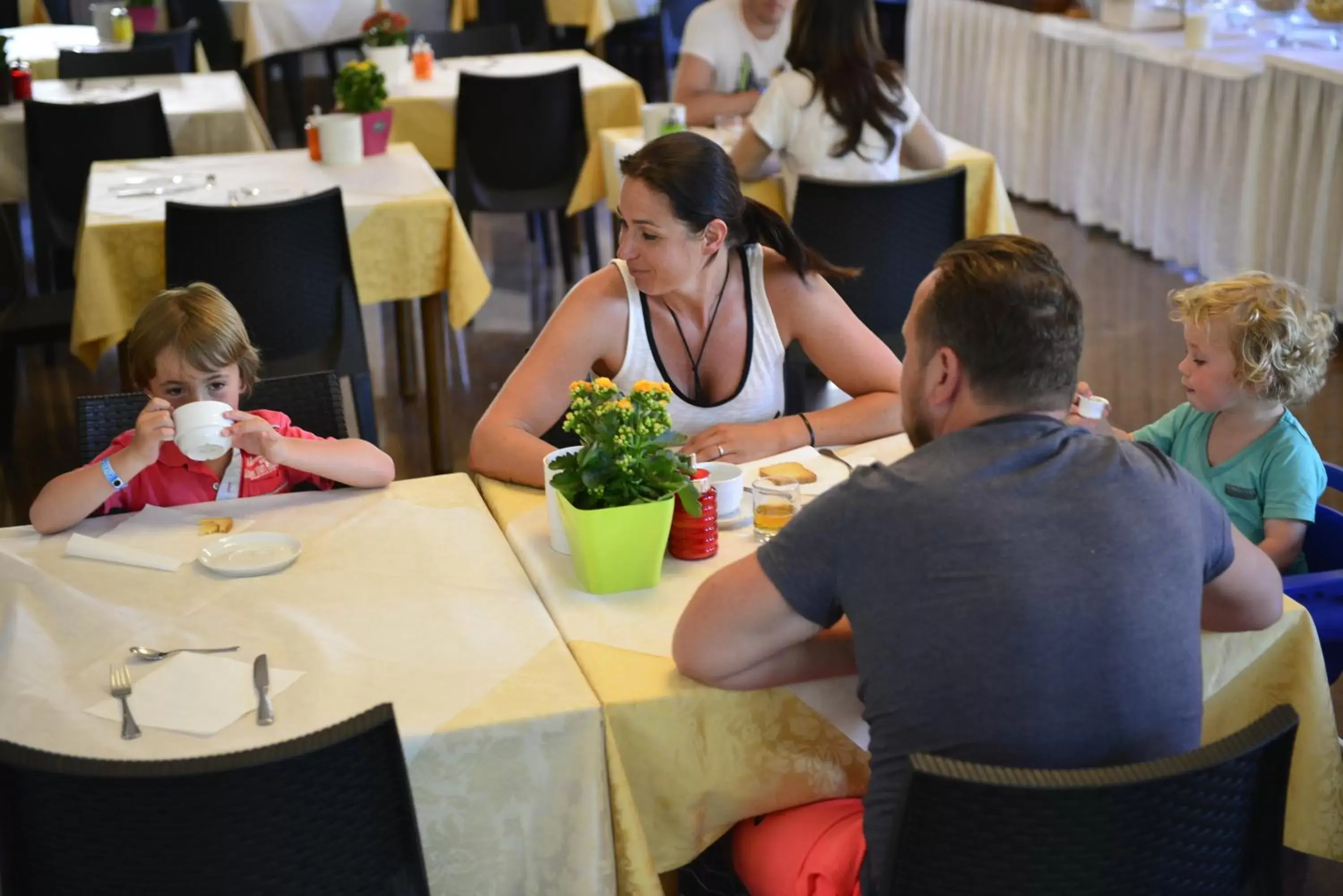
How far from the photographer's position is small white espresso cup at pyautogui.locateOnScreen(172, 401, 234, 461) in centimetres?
193

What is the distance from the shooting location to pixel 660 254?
7.70ft

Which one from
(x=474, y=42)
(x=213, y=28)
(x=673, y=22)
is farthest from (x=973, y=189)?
(x=213, y=28)

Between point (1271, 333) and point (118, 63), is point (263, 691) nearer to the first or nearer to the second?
point (1271, 333)

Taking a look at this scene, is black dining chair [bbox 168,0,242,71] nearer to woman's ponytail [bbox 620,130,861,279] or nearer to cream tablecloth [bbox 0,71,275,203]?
cream tablecloth [bbox 0,71,275,203]

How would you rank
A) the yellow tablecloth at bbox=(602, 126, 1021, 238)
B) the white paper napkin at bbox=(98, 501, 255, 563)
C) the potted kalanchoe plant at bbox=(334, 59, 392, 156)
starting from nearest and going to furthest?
the white paper napkin at bbox=(98, 501, 255, 563), the yellow tablecloth at bbox=(602, 126, 1021, 238), the potted kalanchoe plant at bbox=(334, 59, 392, 156)

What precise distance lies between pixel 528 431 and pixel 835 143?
180cm

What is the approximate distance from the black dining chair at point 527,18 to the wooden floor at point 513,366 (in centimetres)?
240

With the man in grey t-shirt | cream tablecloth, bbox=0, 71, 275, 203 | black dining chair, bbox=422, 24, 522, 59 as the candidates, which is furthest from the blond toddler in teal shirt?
black dining chair, bbox=422, 24, 522, 59

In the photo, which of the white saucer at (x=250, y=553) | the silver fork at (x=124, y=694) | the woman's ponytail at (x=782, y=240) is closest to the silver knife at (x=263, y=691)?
the silver fork at (x=124, y=694)

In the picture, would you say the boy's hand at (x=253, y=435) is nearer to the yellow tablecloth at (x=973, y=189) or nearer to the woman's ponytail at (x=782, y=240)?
the woman's ponytail at (x=782, y=240)

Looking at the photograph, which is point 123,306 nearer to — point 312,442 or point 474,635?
point 312,442

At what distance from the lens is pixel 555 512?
190 cm

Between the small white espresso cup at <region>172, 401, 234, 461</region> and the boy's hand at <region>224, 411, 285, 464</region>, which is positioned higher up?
the small white espresso cup at <region>172, 401, 234, 461</region>

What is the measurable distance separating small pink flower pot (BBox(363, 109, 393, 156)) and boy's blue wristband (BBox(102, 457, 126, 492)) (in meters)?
2.37
